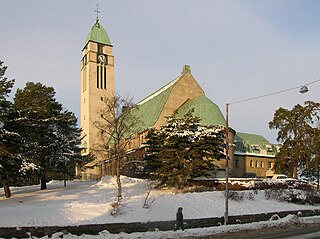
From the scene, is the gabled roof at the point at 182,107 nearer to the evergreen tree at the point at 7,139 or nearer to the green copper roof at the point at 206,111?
the green copper roof at the point at 206,111

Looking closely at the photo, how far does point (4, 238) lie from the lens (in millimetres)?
17344

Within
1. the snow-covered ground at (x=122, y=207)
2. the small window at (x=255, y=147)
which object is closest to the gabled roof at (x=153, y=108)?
the small window at (x=255, y=147)

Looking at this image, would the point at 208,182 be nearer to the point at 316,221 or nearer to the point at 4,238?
the point at 316,221

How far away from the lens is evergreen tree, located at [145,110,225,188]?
117ft

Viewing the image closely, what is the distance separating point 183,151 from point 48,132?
1437cm

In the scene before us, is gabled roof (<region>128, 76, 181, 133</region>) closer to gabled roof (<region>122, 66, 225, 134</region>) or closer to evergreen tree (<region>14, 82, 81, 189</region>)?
gabled roof (<region>122, 66, 225, 134</region>)

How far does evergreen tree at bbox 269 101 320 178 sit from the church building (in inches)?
260

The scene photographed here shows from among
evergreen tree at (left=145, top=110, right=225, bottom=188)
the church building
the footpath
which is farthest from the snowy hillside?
the church building

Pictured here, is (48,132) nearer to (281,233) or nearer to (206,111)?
(206,111)

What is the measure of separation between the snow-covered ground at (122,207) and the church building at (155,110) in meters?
10.7

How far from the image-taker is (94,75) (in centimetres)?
8325

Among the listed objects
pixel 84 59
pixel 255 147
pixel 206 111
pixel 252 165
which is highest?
pixel 84 59

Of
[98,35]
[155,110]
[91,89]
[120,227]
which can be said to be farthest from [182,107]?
[120,227]

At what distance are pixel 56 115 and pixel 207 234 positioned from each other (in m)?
25.8
